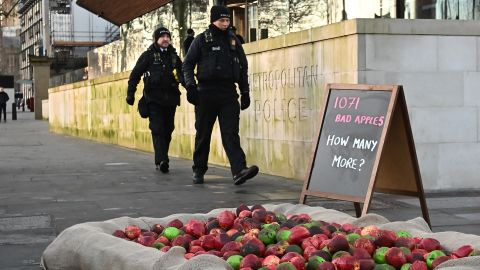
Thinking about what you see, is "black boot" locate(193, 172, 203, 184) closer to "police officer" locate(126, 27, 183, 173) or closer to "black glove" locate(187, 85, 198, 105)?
"black glove" locate(187, 85, 198, 105)

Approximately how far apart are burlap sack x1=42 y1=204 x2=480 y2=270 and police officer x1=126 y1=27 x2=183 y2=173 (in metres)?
6.22

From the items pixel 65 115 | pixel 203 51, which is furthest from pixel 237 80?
pixel 65 115

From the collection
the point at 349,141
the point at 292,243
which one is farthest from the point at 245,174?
the point at 292,243

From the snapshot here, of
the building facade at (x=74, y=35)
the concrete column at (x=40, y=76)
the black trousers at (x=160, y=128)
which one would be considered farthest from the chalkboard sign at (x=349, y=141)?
the concrete column at (x=40, y=76)

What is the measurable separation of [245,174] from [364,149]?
3144 millimetres

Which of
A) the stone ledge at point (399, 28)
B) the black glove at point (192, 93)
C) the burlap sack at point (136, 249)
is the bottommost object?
the burlap sack at point (136, 249)

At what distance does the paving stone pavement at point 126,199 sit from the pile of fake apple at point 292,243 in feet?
3.30

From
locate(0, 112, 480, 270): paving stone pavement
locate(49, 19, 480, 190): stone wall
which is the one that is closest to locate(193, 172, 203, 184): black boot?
locate(0, 112, 480, 270): paving stone pavement

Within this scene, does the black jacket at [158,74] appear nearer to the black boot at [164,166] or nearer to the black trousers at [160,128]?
the black trousers at [160,128]

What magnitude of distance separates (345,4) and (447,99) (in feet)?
6.59

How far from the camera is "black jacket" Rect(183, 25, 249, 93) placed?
30.8 feet

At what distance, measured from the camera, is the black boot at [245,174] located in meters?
9.29

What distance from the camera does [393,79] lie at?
9148 millimetres

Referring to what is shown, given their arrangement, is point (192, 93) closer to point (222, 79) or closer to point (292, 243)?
point (222, 79)
